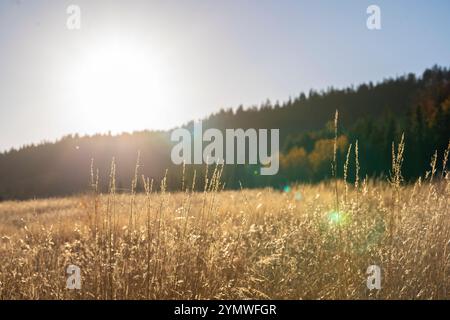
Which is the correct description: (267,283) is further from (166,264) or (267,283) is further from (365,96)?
(365,96)

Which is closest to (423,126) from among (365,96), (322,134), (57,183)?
(322,134)

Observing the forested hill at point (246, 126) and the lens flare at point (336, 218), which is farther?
the forested hill at point (246, 126)

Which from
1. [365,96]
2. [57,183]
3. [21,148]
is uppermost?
[365,96]

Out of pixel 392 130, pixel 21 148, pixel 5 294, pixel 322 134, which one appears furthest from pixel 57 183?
pixel 5 294

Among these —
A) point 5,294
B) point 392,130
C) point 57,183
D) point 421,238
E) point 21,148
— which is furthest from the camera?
point 21,148

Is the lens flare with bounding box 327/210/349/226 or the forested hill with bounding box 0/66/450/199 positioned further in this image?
the forested hill with bounding box 0/66/450/199

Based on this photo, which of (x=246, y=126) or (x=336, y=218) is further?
(x=246, y=126)

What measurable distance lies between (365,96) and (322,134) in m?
38.2

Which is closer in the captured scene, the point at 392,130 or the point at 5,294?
the point at 5,294

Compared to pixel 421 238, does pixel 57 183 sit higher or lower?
lower

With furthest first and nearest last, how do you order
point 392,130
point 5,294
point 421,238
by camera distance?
1. point 392,130
2. point 421,238
3. point 5,294
